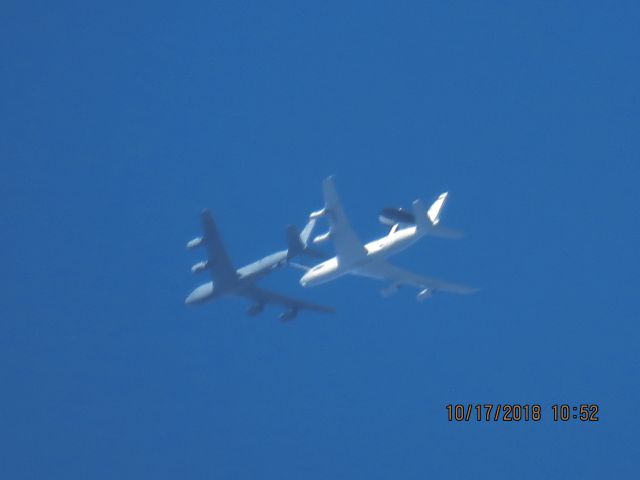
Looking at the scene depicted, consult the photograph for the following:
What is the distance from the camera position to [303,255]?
223ft

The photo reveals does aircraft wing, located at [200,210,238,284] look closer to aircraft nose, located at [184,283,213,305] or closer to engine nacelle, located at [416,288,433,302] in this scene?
aircraft nose, located at [184,283,213,305]

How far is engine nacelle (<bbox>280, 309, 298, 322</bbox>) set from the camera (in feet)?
235

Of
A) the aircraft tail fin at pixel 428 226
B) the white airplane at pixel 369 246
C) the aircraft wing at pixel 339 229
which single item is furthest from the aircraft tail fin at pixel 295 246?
the aircraft tail fin at pixel 428 226

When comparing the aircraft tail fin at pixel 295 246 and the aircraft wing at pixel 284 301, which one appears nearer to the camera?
the aircraft tail fin at pixel 295 246

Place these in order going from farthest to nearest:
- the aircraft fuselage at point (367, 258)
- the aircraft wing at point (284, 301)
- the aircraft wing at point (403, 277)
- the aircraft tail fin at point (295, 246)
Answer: the aircraft wing at point (284, 301) < the aircraft tail fin at point (295, 246) < the aircraft wing at point (403, 277) < the aircraft fuselage at point (367, 258)

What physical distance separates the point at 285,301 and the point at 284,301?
9cm

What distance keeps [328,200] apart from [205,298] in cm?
1528

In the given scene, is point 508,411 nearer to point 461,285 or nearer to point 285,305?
point 461,285

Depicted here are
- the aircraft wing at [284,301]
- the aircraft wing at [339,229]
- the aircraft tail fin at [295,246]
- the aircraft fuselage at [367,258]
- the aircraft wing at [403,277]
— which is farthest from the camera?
the aircraft wing at [284,301]

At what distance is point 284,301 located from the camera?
7231 cm

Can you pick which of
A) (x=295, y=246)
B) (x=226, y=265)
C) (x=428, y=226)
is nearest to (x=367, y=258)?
(x=428, y=226)

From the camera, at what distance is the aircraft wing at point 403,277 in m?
64.2

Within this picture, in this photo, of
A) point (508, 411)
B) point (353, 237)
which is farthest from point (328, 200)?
point (508, 411)

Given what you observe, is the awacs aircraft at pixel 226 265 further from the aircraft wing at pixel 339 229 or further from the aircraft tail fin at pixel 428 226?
the aircraft tail fin at pixel 428 226
